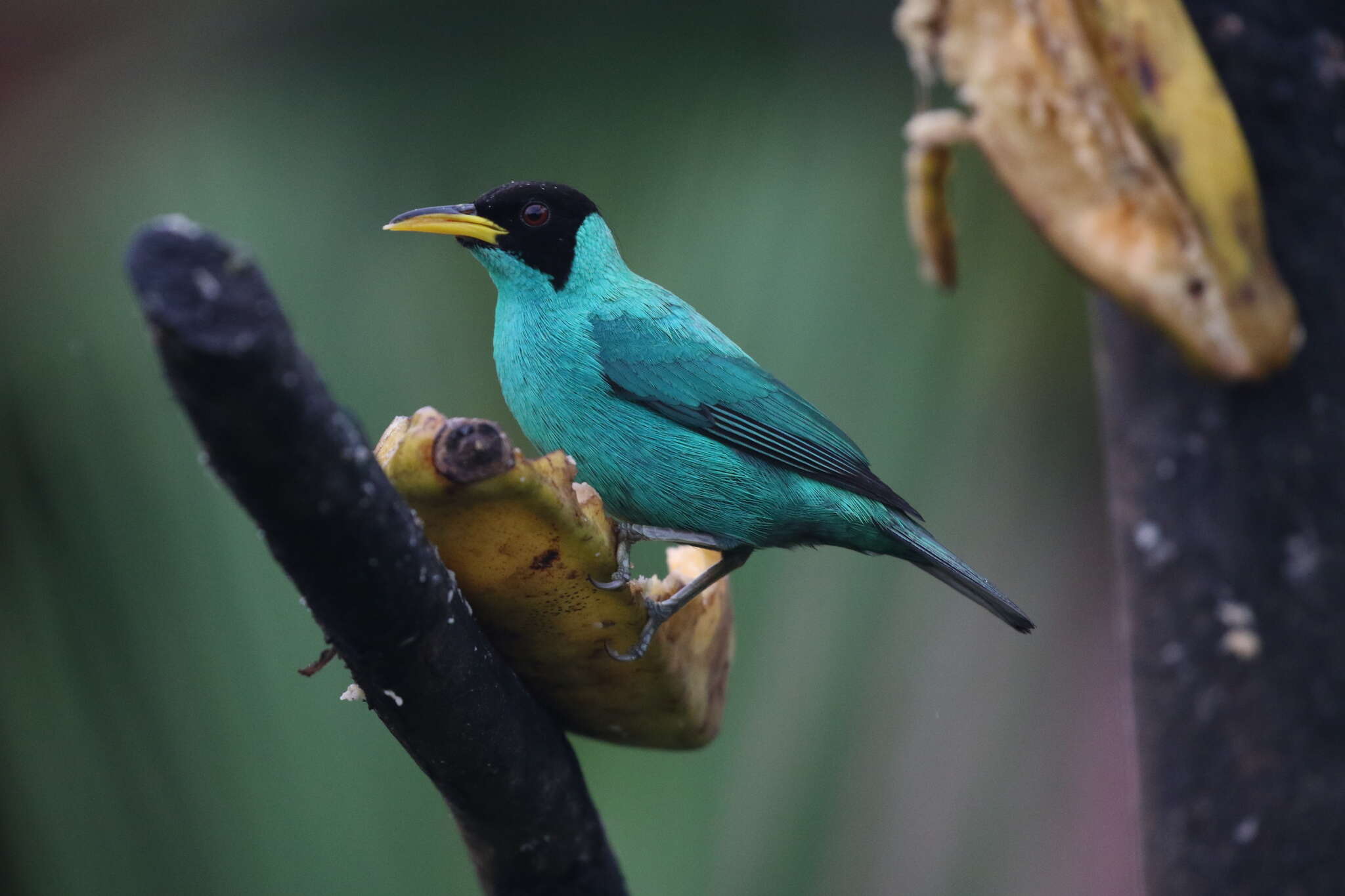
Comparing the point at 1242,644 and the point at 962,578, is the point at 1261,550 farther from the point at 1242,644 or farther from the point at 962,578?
the point at 962,578

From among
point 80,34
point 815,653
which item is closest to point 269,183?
point 80,34

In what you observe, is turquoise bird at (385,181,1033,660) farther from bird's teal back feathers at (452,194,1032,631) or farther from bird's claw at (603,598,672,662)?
bird's claw at (603,598,672,662)

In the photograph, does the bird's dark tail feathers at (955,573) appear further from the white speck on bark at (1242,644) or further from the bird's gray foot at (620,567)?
the white speck on bark at (1242,644)

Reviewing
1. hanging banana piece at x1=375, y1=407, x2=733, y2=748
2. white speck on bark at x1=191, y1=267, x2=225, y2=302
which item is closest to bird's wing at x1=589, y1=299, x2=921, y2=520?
hanging banana piece at x1=375, y1=407, x2=733, y2=748

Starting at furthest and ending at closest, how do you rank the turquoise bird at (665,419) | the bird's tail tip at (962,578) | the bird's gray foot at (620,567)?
the turquoise bird at (665,419)
the bird's tail tip at (962,578)
the bird's gray foot at (620,567)

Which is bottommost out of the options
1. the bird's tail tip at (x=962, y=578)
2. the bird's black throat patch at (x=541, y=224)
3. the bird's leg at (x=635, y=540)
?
the bird's tail tip at (x=962, y=578)

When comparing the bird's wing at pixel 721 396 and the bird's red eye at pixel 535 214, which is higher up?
the bird's red eye at pixel 535 214

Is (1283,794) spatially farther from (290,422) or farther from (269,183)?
(269,183)

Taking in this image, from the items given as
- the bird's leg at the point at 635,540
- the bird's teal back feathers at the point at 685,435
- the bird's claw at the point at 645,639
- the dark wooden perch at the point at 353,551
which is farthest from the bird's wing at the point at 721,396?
the dark wooden perch at the point at 353,551

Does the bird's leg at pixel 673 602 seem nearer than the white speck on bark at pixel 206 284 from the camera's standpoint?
No
